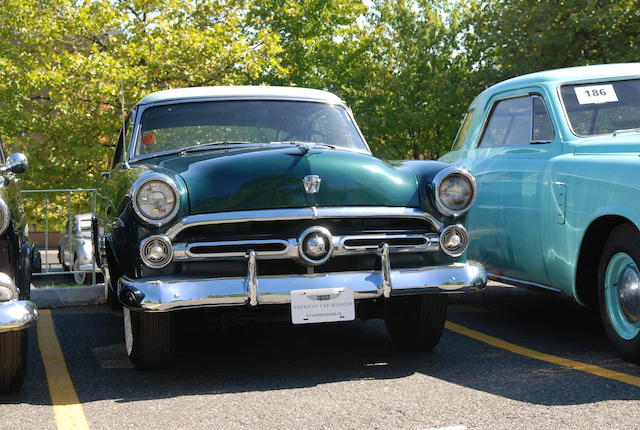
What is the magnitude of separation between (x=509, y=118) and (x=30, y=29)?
14.4 metres

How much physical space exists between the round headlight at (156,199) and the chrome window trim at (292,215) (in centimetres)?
8

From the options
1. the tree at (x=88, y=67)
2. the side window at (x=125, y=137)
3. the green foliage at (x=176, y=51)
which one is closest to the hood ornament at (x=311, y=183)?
the side window at (x=125, y=137)

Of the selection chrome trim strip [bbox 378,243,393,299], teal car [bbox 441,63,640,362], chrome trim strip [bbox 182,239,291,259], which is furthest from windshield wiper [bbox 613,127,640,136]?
chrome trim strip [bbox 182,239,291,259]

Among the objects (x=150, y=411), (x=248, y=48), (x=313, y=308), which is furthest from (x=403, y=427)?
(x=248, y=48)

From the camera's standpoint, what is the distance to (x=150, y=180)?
458 cm

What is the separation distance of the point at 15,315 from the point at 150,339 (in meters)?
0.86

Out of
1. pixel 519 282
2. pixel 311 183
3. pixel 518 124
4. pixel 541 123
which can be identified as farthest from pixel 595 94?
pixel 311 183

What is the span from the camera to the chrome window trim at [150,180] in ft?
14.8

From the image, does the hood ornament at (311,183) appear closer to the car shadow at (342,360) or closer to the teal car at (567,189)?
the car shadow at (342,360)

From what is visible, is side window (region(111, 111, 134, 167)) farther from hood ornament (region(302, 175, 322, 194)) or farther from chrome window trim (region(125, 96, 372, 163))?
hood ornament (region(302, 175, 322, 194))

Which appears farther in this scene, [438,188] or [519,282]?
[519,282]

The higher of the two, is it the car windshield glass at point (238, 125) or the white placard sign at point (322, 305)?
the car windshield glass at point (238, 125)

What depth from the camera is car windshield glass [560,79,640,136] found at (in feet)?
19.2

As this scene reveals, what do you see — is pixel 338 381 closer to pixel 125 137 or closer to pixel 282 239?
pixel 282 239
